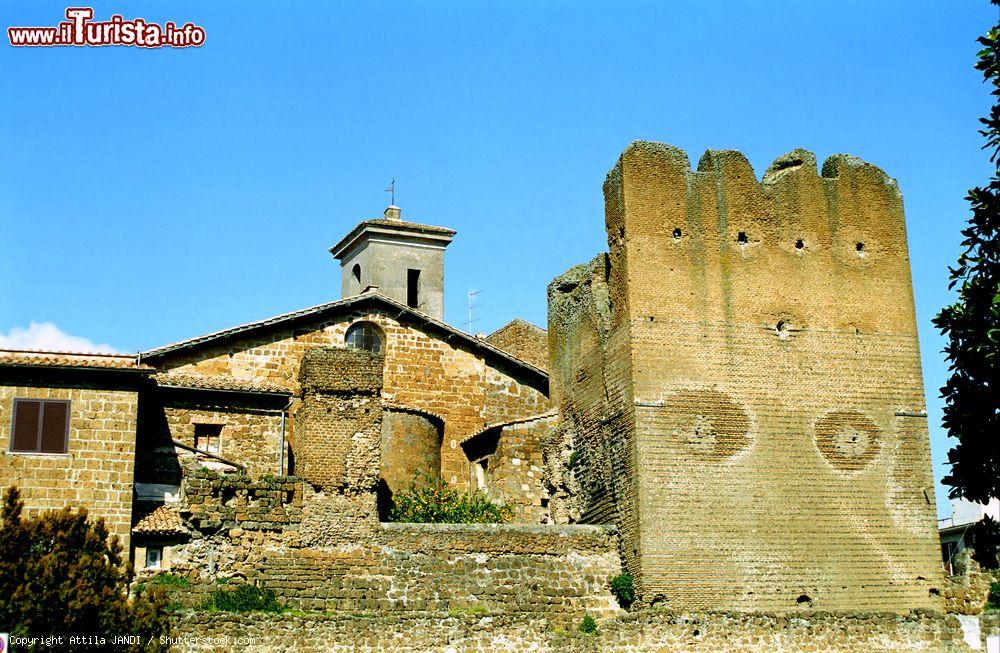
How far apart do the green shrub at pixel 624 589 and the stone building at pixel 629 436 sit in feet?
0.93

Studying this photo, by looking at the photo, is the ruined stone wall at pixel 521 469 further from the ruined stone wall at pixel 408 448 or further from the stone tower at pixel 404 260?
the stone tower at pixel 404 260

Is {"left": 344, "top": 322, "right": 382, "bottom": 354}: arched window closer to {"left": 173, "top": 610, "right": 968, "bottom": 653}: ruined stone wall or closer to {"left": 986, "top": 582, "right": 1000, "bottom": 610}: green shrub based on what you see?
{"left": 173, "top": 610, "right": 968, "bottom": 653}: ruined stone wall

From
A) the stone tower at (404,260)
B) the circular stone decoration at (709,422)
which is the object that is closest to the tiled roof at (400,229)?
the stone tower at (404,260)

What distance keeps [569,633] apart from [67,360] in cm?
1023

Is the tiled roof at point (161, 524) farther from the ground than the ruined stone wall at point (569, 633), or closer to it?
farther from the ground

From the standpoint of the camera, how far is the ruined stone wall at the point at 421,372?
31.9 m

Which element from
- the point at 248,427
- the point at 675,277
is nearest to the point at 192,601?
the point at 248,427

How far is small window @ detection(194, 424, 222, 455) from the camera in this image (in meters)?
29.5

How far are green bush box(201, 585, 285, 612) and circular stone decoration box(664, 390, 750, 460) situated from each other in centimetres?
822

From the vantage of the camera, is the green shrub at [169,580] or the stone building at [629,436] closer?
the green shrub at [169,580]

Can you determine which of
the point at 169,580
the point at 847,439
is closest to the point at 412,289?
the point at 847,439

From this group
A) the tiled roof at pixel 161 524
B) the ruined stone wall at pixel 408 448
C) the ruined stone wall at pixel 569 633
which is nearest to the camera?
the ruined stone wall at pixel 569 633

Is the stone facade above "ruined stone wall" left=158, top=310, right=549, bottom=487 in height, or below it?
below

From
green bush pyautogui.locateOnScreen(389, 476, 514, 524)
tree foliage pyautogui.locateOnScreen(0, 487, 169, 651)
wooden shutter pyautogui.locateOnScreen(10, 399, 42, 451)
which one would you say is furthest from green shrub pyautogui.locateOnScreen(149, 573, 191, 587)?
green bush pyautogui.locateOnScreen(389, 476, 514, 524)
